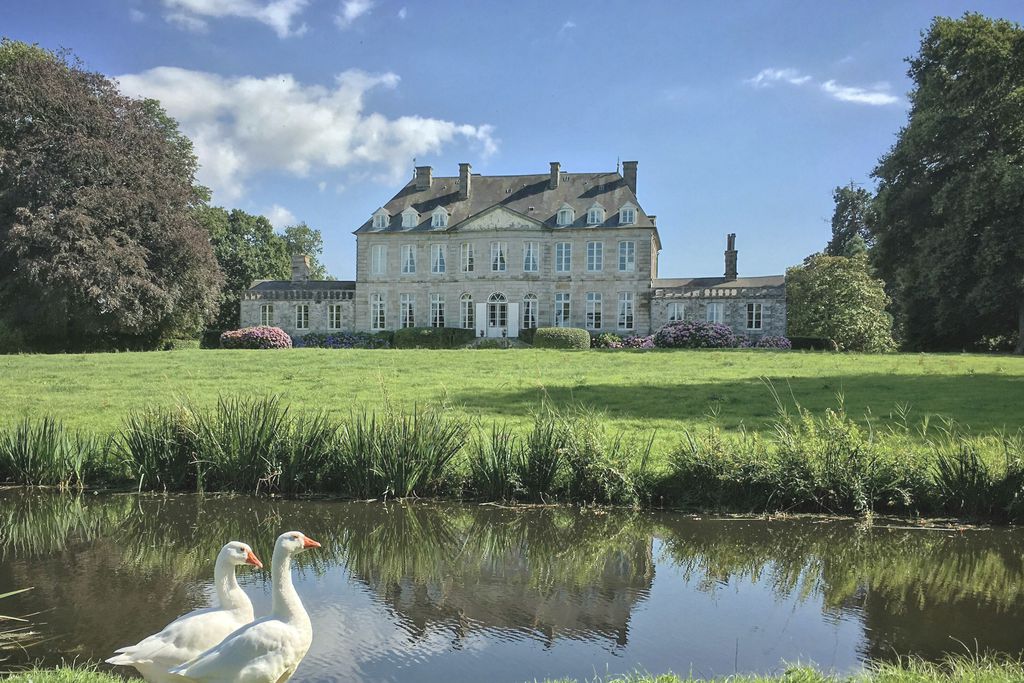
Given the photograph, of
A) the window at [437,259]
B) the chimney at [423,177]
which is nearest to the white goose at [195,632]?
the window at [437,259]

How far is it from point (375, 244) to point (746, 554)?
39.3m

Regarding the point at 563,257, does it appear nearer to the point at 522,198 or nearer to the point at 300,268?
the point at 522,198

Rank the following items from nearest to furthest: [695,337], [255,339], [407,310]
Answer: [695,337] < [255,339] < [407,310]

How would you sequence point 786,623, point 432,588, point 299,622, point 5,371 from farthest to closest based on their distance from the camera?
1. point 5,371
2. point 432,588
3. point 786,623
4. point 299,622

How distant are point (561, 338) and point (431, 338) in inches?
288

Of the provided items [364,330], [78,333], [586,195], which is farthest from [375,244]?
[78,333]

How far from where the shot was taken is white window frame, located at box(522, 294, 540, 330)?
41500 mm

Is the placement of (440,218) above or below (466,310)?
above

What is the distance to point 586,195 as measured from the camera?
137ft

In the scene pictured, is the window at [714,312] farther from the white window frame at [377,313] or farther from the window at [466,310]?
the white window frame at [377,313]

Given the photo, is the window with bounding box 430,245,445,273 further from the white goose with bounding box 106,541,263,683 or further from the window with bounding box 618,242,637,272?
the white goose with bounding box 106,541,263,683

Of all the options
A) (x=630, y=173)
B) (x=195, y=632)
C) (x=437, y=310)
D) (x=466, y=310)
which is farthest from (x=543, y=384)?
(x=630, y=173)

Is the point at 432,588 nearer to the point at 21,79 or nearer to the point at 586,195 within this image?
the point at 21,79

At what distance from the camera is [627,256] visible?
4047cm
